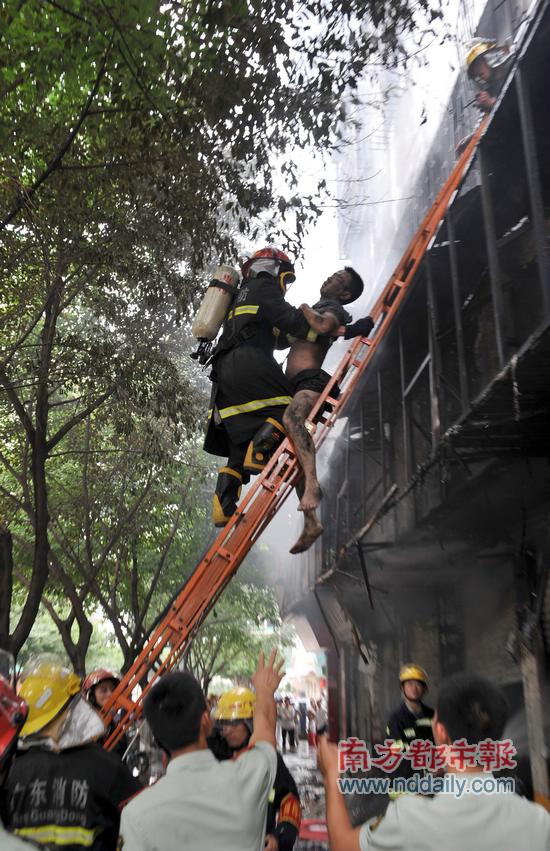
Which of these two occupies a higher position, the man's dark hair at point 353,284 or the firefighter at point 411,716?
the man's dark hair at point 353,284

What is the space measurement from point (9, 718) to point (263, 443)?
10.2ft

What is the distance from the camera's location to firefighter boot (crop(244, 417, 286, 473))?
4895 millimetres

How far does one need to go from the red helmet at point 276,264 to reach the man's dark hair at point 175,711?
3.28 m

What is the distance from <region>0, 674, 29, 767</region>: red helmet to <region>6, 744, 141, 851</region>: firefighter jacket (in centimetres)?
62

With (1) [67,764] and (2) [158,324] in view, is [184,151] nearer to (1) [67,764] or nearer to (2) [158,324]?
(1) [67,764]

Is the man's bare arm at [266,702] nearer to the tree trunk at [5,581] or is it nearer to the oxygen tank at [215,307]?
the oxygen tank at [215,307]

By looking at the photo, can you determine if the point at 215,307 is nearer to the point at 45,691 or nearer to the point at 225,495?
the point at 225,495

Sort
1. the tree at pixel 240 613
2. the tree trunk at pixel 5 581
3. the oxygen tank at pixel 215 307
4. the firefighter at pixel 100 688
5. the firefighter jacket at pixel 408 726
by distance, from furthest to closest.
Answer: the tree at pixel 240 613, the tree trunk at pixel 5 581, the oxygen tank at pixel 215 307, the firefighter jacket at pixel 408 726, the firefighter at pixel 100 688

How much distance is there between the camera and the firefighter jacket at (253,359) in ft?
16.1

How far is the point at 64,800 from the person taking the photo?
2.47m

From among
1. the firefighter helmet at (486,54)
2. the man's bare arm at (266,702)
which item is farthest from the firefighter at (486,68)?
the man's bare arm at (266,702)

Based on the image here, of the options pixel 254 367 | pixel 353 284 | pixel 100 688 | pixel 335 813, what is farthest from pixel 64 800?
pixel 353 284

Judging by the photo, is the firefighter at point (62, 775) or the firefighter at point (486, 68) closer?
the firefighter at point (62, 775)

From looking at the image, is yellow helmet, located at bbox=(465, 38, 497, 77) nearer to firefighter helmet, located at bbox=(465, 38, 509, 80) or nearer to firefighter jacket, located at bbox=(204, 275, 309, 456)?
firefighter helmet, located at bbox=(465, 38, 509, 80)
